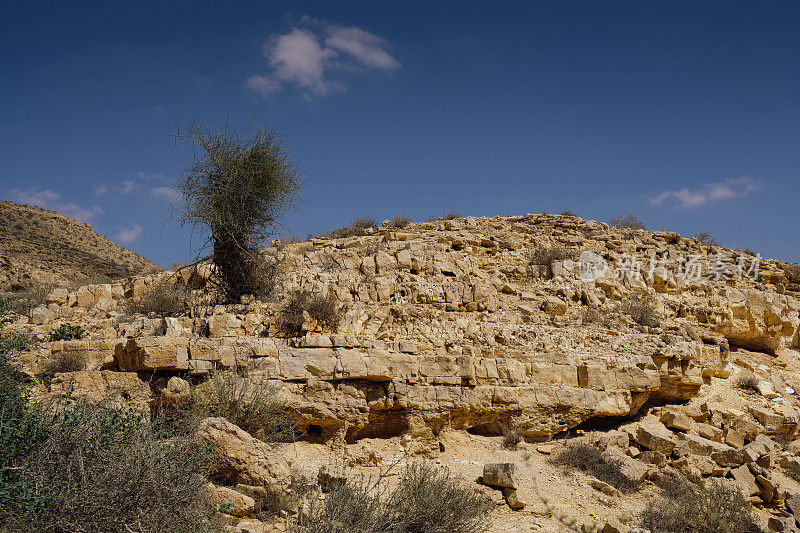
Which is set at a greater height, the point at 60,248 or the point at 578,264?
the point at 60,248

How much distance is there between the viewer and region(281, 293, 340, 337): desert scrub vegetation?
30.8 ft

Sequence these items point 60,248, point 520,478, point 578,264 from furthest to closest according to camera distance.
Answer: point 60,248, point 578,264, point 520,478

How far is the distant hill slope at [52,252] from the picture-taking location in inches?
909

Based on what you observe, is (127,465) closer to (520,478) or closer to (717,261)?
(520,478)

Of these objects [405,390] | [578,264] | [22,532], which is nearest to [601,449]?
[405,390]

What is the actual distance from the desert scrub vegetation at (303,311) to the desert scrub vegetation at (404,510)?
311cm

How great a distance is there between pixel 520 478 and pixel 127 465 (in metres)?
5.84

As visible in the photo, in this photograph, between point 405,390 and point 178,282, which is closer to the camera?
point 405,390

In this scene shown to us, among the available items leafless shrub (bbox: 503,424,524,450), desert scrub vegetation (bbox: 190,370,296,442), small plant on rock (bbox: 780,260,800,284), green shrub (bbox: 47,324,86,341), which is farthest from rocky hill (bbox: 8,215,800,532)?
small plant on rock (bbox: 780,260,800,284)

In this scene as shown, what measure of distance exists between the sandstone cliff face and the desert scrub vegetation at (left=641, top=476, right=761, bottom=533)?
2144 millimetres

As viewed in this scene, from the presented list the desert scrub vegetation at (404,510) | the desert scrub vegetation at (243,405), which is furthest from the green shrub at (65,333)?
the desert scrub vegetation at (404,510)

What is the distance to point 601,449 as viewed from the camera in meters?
9.82

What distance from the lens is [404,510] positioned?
6.28 meters

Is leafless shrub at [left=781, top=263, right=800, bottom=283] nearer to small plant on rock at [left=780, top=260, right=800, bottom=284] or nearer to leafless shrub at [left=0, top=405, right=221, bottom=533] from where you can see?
small plant on rock at [left=780, top=260, right=800, bottom=284]
